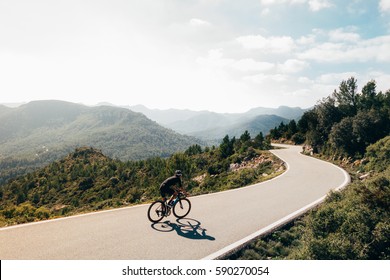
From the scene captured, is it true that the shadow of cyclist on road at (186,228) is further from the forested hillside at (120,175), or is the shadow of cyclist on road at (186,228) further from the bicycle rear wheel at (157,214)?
the forested hillside at (120,175)

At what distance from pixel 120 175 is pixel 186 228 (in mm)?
68585

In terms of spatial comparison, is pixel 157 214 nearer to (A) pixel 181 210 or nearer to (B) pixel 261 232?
(A) pixel 181 210

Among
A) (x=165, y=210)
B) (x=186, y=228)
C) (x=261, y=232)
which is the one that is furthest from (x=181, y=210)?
(x=261, y=232)

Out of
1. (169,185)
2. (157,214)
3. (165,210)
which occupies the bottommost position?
(157,214)

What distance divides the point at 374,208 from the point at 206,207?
241 inches

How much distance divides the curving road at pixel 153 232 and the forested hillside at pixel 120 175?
703 cm

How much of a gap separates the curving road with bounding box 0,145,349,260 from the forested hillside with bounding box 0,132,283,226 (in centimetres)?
703

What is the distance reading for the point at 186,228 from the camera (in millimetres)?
8758

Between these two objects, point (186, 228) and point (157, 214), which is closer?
point (186, 228)

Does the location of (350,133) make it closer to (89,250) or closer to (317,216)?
(317,216)

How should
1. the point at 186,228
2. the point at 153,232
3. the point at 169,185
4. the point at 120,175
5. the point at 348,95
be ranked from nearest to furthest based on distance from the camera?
the point at 153,232
the point at 186,228
the point at 169,185
the point at 348,95
the point at 120,175

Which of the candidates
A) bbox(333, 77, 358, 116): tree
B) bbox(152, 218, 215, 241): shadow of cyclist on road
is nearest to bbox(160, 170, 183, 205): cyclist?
bbox(152, 218, 215, 241): shadow of cyclist on road

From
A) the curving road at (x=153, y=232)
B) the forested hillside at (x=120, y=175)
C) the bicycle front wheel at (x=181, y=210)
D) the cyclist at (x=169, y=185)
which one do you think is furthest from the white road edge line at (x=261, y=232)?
the forested hillside at (x=120, y=175)
